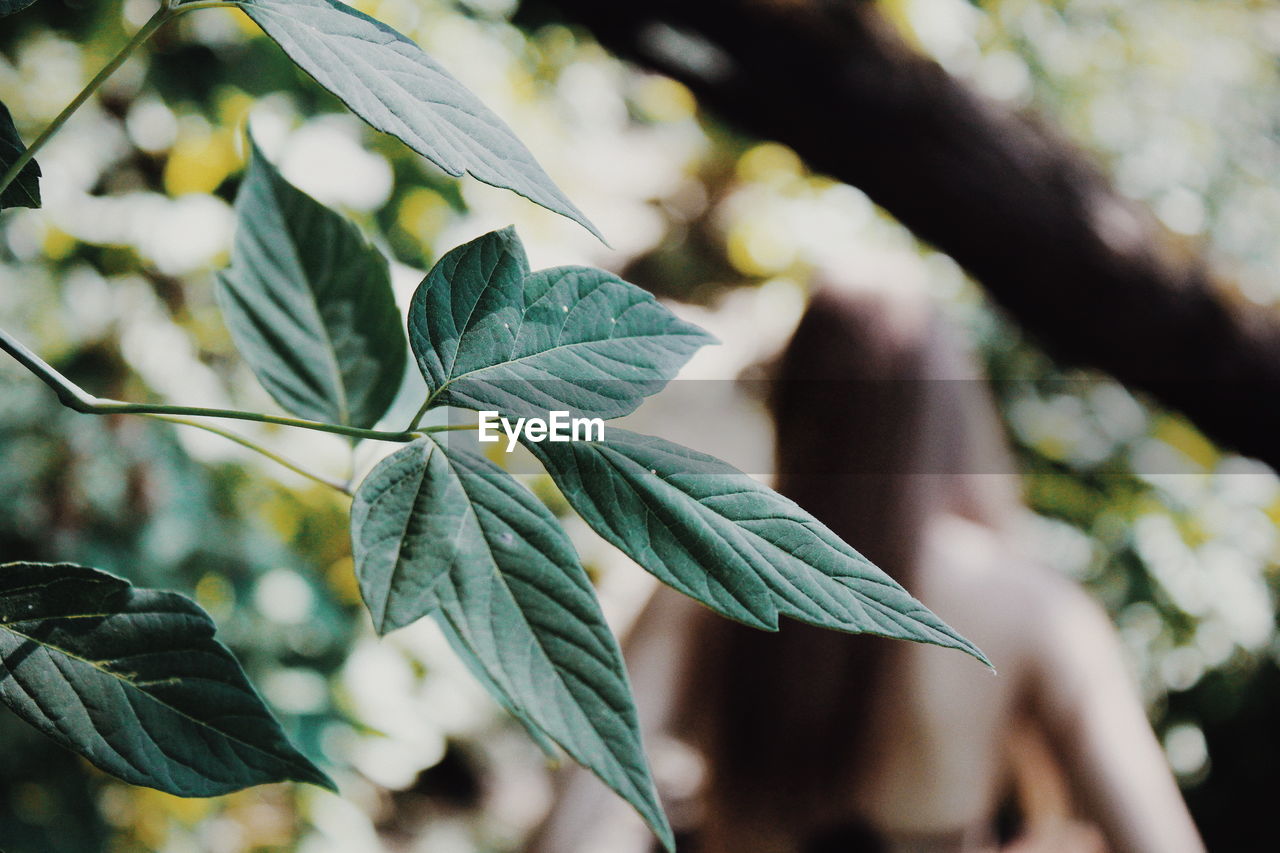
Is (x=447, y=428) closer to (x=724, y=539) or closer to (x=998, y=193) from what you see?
(x=724, y=539)

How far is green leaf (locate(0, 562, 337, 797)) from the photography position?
204 mm

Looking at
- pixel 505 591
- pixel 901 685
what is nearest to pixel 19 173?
pixel 505 591

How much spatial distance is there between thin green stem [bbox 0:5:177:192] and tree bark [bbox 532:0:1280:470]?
1.30 m

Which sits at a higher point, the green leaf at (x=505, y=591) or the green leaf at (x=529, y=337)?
the green leaf at (x=529, y=337)

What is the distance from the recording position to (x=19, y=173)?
0.72ft

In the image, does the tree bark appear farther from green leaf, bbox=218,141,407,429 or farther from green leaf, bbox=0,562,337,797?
green leaf, bbox=0,562,337,797

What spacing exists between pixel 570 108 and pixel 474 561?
1609mm

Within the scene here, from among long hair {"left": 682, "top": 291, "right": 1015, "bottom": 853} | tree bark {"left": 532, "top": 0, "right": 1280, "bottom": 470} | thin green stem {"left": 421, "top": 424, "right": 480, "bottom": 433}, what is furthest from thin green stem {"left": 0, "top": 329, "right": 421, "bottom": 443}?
tree bark {"left": 532, "top": 0, "right": 1280, "bottom": 470}

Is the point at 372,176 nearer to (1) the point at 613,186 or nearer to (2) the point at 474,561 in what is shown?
(2) the point at 474,561

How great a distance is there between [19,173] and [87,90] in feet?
0.12

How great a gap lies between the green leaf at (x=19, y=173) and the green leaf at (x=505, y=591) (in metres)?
0.12

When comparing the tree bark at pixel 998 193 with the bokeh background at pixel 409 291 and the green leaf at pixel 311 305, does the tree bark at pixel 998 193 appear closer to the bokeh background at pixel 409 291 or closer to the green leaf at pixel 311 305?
the bokeh background at pixel 409 291

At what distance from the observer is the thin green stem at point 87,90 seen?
198 mm

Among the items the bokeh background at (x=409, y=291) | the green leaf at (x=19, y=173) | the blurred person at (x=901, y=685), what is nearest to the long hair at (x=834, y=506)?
the blurred person at (x=901, y=685)
